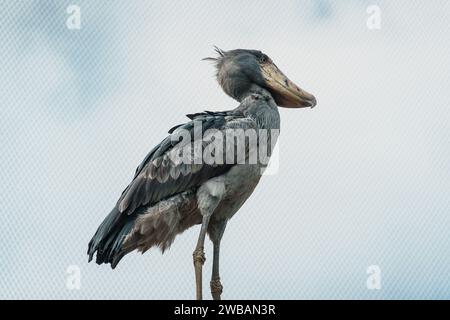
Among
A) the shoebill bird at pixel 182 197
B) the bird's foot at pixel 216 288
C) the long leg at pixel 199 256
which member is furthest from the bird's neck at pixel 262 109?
the bird's foot at pixel 216 288

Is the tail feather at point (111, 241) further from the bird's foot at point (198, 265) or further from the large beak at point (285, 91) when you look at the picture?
the large beak at point (285, 91)

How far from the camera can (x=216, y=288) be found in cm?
1250

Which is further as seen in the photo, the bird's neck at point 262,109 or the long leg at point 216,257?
the bird's neck at point 262,109

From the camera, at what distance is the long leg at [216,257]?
12.5 m

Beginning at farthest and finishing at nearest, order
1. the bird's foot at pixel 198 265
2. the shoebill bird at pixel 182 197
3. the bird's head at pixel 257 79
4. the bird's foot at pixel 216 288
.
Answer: the bird's head at pixel 257 79 < the bird's foot at pixel 216 288 < the shoebill bird at pixel 182 197 < the bird's foot at pixel 198 265

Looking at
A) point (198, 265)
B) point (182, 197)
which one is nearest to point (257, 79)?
point (182, 197)

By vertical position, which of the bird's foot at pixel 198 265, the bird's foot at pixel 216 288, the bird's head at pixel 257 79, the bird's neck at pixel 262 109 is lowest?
the bird's foot at pixel 216 288

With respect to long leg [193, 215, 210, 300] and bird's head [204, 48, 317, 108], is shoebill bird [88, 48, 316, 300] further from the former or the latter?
bird's head [204, 48, 317, 108]

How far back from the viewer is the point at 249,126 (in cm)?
1276

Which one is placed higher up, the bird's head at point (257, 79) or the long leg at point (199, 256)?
the bird's head at point (257, 79)

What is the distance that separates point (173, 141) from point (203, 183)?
2.08 ft

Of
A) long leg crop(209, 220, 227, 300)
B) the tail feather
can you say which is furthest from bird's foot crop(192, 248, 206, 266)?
the tail feather

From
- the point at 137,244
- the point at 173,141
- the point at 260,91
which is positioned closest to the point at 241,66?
the point at 260,91
